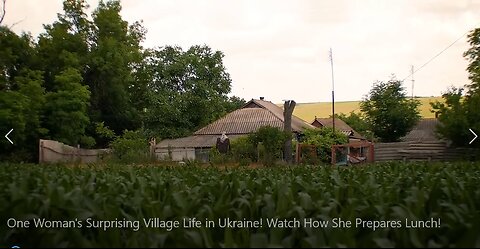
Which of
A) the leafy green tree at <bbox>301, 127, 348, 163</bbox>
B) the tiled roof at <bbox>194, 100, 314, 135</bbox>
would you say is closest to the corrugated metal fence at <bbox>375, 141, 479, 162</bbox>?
the leafy green tree at <bbox>301, 127, 348, 163</bbox>

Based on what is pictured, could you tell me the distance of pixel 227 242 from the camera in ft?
9.55

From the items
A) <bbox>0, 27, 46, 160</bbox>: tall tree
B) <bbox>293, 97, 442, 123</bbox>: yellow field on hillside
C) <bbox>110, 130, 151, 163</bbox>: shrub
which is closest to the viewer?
<bbox>110, 130, 151, 163</bbox>: shrub

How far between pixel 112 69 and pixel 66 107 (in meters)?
10.3

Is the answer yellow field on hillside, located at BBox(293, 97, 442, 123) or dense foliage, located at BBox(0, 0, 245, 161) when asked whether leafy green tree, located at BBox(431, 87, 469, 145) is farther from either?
yellow field on hillside, located at BBox(293, 97, 442, 123)

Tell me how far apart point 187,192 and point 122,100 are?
1651 inches

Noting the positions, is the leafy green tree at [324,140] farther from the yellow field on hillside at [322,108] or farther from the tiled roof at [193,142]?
the yellow field on hillside at [322,108]

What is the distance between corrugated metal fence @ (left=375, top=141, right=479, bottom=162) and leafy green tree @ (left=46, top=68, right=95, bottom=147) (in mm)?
19203

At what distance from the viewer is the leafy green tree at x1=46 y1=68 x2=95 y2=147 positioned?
3238 centimetres

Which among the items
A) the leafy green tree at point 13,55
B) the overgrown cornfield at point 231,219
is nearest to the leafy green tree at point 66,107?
the leafy green tree at point 13,55

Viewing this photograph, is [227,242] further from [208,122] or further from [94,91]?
[208,122]

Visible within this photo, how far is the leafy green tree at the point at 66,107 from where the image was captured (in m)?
32.4

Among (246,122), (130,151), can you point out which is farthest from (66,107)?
(246,122)

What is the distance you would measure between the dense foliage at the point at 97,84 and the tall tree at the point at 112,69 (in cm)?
9

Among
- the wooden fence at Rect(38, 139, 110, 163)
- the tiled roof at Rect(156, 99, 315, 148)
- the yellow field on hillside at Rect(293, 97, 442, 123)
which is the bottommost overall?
the wooden fence at Rect(38, 139, 110, 163)
